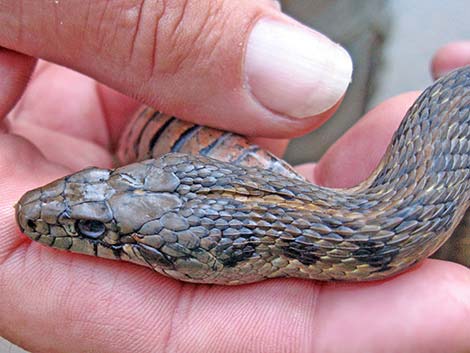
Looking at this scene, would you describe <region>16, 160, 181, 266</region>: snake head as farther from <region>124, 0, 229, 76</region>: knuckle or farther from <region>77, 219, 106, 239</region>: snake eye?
<region>124, 0, 229, 76</region>: knuckle

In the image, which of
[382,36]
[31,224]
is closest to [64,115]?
[31,224]

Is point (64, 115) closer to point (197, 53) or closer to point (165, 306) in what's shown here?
point (197, 53)

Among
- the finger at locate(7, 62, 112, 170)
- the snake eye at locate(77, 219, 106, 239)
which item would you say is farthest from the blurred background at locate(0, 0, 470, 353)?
the snake eye at locate(77, 219, 106, 239)

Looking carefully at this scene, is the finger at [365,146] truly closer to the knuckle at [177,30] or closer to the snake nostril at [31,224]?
the knuckle at [177,30]

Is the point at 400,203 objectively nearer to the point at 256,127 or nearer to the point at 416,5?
the point at 256,127

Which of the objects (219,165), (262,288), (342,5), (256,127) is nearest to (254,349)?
(262,288)

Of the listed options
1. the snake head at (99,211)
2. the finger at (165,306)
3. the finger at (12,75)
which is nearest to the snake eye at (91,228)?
the snake head at (99,211)

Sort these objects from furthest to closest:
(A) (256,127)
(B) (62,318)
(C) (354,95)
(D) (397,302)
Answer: (C) (354,95), (A) (256,127), (B) (62,318), (D) (397,302)

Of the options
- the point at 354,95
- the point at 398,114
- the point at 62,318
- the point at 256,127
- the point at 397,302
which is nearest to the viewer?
the point at 397,302
